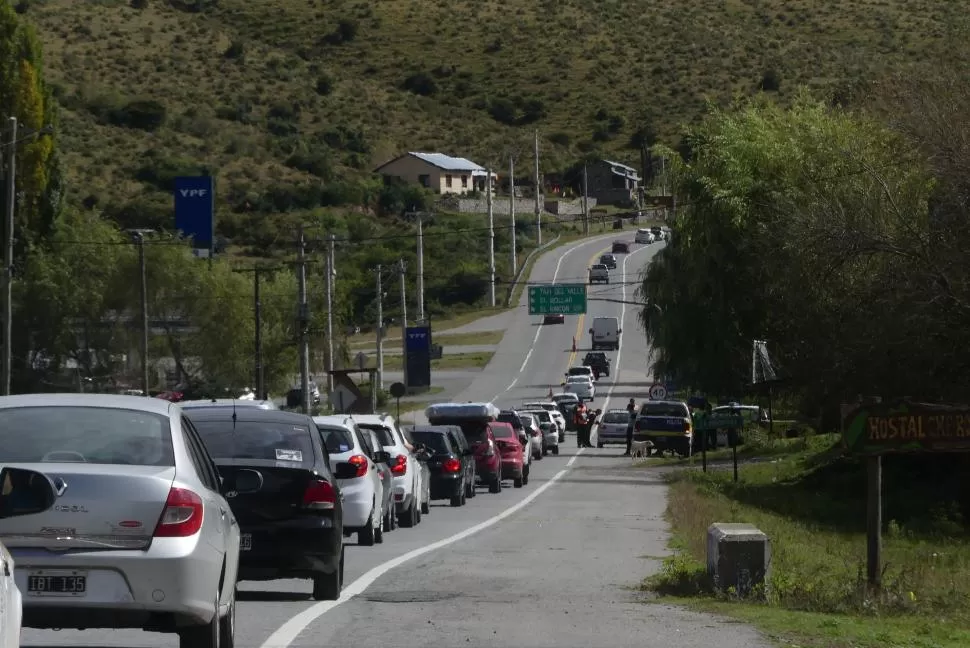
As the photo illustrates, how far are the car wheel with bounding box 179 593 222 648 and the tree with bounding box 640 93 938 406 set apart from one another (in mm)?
20037

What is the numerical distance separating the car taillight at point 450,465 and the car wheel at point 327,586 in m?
16.9

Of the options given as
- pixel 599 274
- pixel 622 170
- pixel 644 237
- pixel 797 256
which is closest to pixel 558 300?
pixel 599 274

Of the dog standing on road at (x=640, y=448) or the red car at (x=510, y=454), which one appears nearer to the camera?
the red car at (x=510, y=454)

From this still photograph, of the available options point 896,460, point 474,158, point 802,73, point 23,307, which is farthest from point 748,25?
point 896,460

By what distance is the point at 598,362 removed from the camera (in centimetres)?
9356

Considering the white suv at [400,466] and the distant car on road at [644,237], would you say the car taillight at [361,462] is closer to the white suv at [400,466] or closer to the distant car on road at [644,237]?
the white suv at [400,466]

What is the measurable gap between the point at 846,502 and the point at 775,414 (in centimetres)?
3865

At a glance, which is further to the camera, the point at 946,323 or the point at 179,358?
the point at 179,358

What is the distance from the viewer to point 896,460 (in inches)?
1372

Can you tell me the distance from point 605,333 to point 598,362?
17.2ft

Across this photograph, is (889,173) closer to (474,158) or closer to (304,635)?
(304,635)

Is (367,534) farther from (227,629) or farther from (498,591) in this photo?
(227,629)

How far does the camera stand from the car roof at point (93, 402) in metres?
9.60

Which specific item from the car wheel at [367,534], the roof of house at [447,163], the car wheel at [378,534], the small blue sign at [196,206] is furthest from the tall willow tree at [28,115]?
the roof of house at [447,163]
